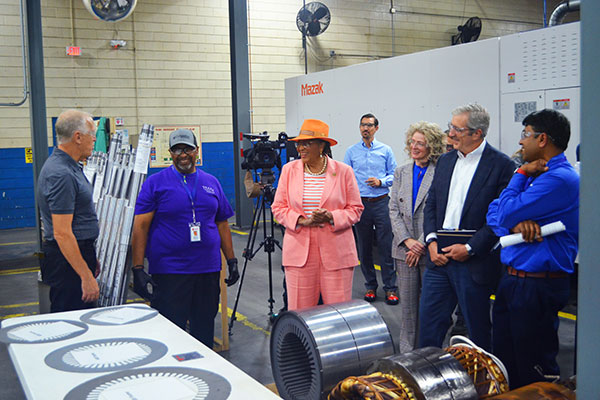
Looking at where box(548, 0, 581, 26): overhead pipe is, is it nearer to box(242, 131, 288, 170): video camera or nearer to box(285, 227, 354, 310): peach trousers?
box(242, 131, 288, 170): video camera

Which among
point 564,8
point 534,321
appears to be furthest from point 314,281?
point 564,8

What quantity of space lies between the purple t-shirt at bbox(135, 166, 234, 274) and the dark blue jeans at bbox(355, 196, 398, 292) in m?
2.50

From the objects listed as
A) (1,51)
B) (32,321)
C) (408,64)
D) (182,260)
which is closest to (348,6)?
(408,64)

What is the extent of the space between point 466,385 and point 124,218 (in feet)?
7.54

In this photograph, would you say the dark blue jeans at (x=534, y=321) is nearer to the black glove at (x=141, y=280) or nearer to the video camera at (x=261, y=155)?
the black glove at (x=141, y=280)

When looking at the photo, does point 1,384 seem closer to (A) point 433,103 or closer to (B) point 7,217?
(A) point 433,103

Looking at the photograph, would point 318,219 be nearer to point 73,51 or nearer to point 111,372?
point 111,372

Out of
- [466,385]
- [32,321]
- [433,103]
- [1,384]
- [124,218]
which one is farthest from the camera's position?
[433,103]

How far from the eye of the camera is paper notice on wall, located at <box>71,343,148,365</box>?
159 cm

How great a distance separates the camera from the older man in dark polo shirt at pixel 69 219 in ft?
8.57

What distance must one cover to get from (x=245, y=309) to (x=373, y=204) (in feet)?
5.10

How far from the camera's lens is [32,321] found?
6.80ft

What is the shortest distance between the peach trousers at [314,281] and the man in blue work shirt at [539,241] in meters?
0.91

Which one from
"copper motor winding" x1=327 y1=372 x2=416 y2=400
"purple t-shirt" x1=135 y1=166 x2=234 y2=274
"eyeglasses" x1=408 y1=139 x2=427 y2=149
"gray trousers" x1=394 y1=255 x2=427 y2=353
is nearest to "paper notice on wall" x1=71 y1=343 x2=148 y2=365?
"copper motor winding" x1=327 y1=372 x2=416 y2=400
